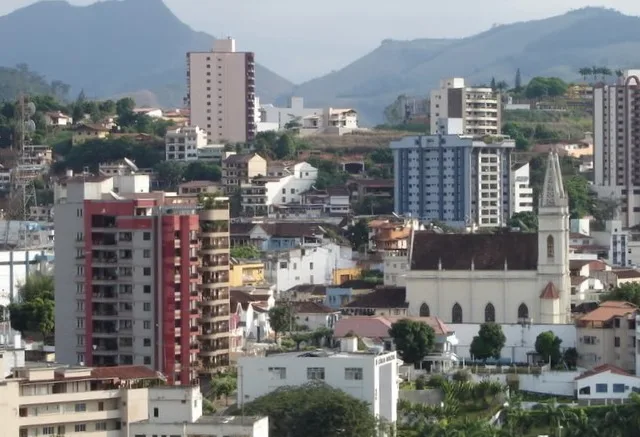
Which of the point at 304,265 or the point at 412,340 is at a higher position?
the point at 304,265

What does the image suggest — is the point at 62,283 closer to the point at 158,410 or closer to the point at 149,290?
the point at 149,290

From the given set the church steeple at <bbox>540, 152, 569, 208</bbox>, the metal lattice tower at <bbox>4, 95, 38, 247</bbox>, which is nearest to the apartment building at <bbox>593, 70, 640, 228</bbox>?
the metal lattice tower at <bbox>4, 95, 38, 247</bbox>

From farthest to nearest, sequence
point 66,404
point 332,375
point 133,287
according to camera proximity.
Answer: point 133,287 → point 332,375 → point 66,404

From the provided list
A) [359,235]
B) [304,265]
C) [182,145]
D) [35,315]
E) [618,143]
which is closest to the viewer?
[35,315]

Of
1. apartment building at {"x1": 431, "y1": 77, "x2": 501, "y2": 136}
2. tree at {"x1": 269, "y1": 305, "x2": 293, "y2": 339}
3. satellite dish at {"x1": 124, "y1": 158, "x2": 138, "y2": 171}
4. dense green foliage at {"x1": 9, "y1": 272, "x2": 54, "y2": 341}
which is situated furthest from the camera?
apartment building at {"x1": 431, "y1": 77, "x2": 501, "y2": 136}

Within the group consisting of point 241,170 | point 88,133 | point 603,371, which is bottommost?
point 603,371

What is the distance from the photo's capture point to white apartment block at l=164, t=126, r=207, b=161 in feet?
317

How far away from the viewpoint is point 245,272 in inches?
2586

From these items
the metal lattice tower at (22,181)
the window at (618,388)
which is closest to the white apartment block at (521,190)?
the metal lattice tower at (22,181)

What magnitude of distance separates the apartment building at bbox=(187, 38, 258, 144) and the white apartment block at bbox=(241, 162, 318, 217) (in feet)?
46.8

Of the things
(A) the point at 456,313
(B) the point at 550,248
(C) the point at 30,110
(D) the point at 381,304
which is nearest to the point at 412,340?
(A) the point at 456,313

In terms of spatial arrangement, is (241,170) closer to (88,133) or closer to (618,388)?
(88,133)

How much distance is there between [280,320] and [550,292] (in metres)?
6.45

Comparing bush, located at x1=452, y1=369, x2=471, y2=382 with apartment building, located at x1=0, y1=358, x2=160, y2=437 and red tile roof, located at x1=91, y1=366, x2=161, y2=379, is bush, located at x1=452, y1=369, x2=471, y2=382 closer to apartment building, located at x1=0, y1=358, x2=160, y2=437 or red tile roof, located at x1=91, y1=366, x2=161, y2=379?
red tile roof, located at x1=91, y1=366, x2=161, y2=379
